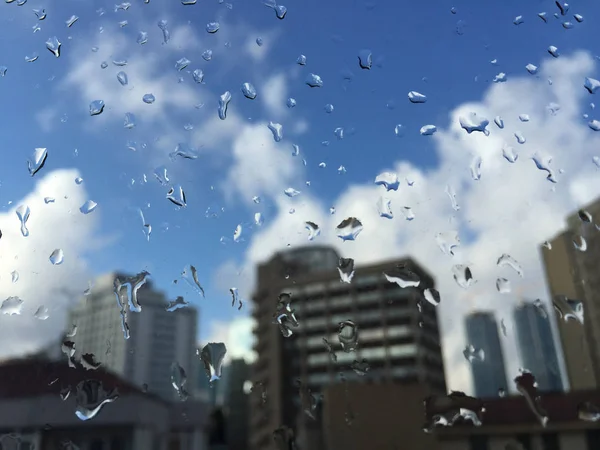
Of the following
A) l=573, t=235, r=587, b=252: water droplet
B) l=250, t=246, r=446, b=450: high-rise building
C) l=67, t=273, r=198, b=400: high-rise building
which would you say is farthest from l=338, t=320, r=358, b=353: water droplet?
l=573, t=235, r=587, b=252: water droplet

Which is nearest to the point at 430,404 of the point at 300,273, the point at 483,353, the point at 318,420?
the point at 483,353

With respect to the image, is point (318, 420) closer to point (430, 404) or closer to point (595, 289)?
point (430, 404)

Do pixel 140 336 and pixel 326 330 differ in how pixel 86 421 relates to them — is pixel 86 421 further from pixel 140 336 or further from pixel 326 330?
pixel 326 330

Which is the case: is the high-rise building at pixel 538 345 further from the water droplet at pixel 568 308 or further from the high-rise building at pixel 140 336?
the high-rise building at pixel 140 336

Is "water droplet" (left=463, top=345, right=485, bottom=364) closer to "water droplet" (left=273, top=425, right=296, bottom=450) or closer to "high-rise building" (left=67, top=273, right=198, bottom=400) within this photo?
"water droplet" (left=273, top=425, right=296, bottom=450)

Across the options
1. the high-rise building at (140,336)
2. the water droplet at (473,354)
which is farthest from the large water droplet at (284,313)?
the water droplet at (473,354)

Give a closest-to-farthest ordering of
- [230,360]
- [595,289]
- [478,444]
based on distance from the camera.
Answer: [230,360], [478,444], [595,289]
